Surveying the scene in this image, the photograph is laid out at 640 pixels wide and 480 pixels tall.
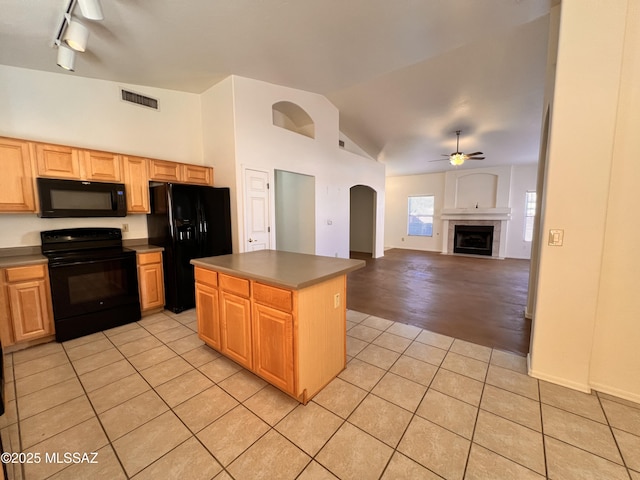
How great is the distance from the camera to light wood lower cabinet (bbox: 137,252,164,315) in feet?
10.7

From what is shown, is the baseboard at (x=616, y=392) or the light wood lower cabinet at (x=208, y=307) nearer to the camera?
the baseboard at (x=616, y=392)

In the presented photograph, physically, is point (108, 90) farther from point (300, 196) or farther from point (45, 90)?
point (300, 196)

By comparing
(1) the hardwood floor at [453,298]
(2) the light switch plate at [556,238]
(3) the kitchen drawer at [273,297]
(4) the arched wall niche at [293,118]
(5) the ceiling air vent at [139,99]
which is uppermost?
(4) the arched wall niche at [293,118]

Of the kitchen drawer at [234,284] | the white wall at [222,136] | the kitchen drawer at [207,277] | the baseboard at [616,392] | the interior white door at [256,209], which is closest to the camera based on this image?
the baseboard at [616,392]

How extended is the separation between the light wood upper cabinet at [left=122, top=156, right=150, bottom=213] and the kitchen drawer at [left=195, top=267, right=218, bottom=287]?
1594mm

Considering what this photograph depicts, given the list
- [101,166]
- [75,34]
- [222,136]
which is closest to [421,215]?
[222,136]

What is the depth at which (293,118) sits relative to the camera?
4.95m

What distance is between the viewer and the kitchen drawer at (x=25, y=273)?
7.82ft

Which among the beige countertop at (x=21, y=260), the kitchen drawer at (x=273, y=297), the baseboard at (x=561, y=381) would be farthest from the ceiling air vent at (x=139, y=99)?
the baseboard at (x=561, y=381)

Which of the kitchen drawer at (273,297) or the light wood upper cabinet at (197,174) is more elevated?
the light wood upper cabinet at (197,174)

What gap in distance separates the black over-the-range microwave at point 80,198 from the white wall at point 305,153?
140 cm

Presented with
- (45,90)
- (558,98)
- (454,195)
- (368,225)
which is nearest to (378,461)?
(558,98)

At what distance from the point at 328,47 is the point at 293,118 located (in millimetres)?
2003

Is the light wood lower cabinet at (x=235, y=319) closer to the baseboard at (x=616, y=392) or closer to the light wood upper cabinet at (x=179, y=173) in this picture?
the light wood upper cabinet at (x=179, y=173)
